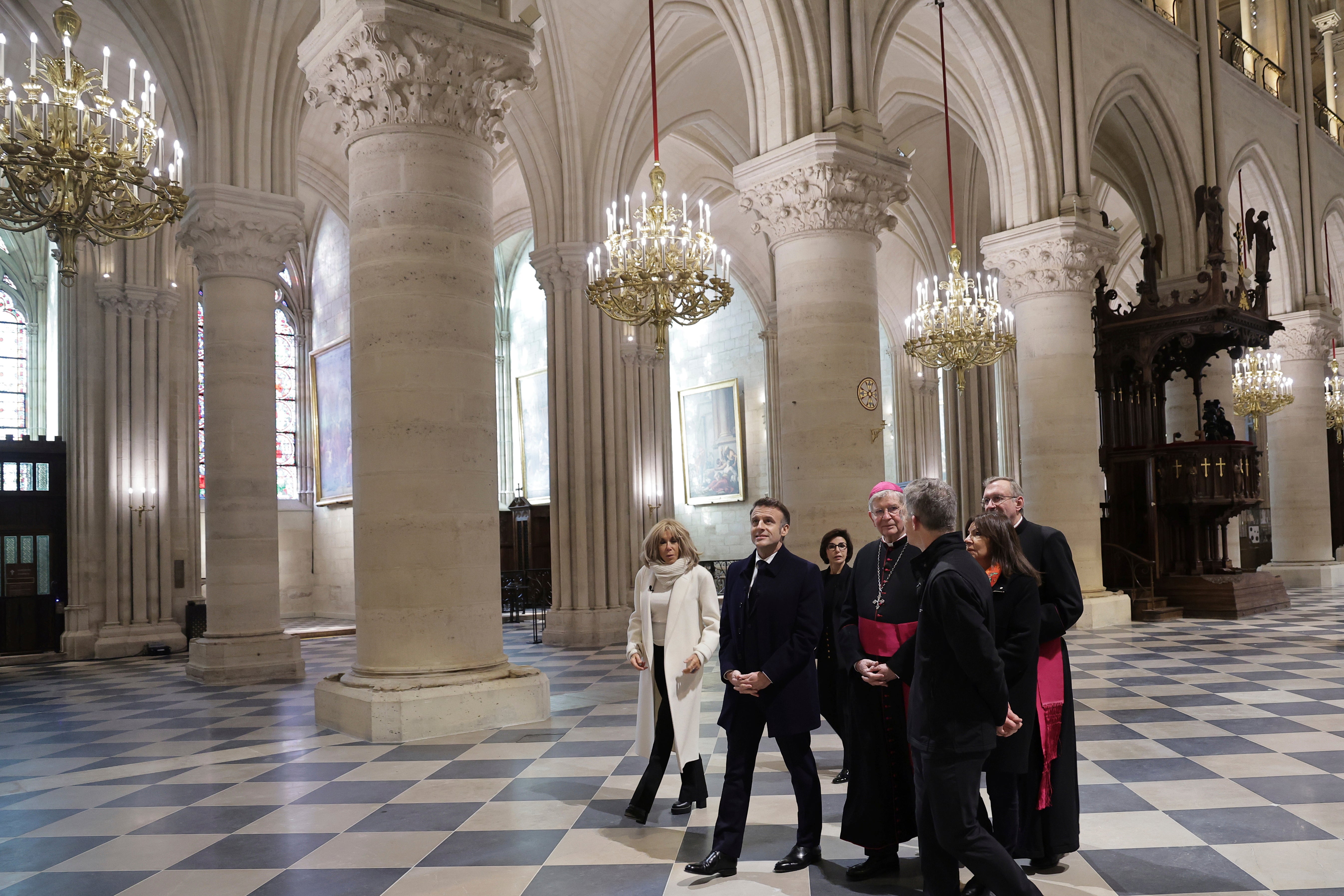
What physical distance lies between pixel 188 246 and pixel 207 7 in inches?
94.1

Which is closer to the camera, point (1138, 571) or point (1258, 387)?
point (1138, 571)

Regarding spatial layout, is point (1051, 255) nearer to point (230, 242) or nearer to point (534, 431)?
point (230, 242)

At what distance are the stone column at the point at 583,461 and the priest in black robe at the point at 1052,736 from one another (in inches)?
385

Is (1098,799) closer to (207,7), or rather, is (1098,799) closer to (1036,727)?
(1036,727)

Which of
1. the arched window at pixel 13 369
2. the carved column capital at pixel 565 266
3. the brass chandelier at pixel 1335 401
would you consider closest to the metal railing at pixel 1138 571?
the carved column capital at pixel 565 266

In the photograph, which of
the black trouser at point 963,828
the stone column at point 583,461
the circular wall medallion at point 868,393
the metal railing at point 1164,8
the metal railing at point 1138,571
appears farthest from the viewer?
the metal railing at point 1164,8

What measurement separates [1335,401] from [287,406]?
73.9 feet

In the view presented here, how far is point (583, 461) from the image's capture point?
1360 centimetres

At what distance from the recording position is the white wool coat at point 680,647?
432 centimetres

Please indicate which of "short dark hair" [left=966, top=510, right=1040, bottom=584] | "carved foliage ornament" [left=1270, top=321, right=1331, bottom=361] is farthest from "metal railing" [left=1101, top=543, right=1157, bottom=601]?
"short dark hair" [left=966, top=510, right=1040, bottom=584]

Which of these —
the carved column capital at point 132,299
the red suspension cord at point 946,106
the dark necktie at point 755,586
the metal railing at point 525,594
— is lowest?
the metal railing at point 525,594

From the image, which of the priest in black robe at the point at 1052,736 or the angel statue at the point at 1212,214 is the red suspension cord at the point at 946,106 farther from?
the priest in black robe at the point at 1052,736

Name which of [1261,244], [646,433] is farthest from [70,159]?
[1261,244]

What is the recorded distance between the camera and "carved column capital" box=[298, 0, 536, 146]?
6.60 meters
